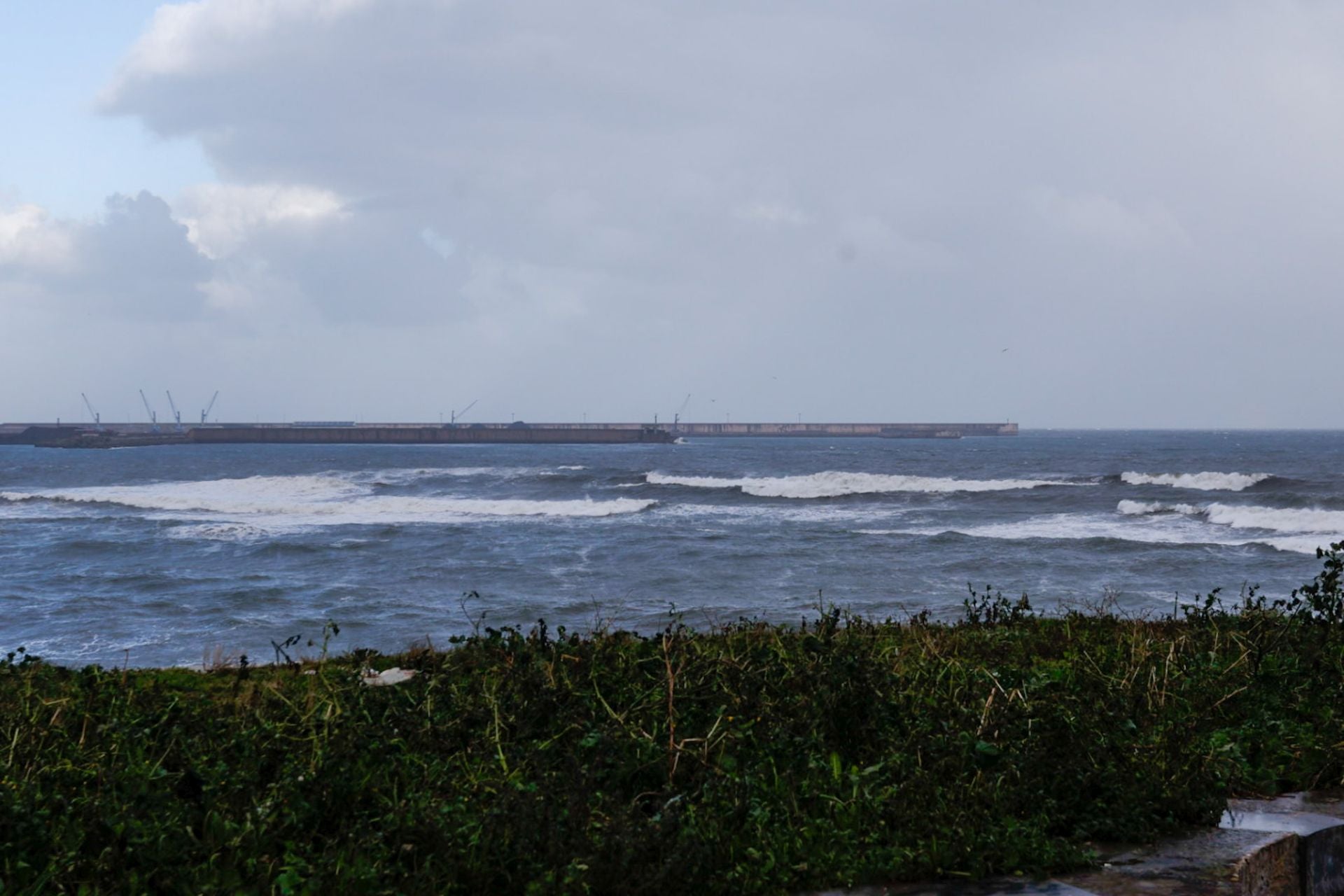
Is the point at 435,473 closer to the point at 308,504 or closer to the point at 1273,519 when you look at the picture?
the point at 308,504

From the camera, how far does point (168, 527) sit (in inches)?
1179

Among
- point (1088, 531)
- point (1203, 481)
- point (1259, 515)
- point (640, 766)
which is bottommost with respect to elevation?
point (1088, 531)

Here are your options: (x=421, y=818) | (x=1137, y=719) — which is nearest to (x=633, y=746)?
(x=421, y=818)

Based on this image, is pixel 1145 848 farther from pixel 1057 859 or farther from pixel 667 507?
pixel 667 507

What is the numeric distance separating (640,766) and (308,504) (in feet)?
126

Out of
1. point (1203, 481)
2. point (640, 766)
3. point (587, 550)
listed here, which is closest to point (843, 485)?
point (1203, 481)

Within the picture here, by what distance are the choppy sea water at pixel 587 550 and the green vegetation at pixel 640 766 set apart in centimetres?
185

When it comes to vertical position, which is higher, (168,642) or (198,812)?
(198,812)

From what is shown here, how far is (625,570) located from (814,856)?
56.3ft

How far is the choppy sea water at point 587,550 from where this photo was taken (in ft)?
49.7

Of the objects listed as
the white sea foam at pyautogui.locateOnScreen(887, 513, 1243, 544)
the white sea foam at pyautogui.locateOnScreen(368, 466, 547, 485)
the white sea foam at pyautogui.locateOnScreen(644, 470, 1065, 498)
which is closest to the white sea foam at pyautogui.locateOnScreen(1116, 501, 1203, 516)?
the white sea foam at pyautogui.locateOnScreen(887, 513, 1243, 544)

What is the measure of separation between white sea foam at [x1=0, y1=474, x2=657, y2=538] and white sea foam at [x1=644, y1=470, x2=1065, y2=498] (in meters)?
8.01

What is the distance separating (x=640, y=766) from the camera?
4.18 meters

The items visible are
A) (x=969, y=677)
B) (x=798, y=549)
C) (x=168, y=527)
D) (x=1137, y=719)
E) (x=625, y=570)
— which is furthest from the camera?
(x=168, y=527)
